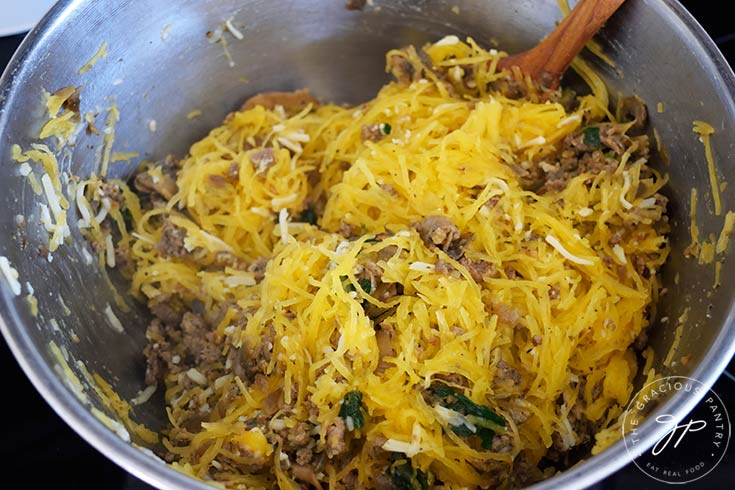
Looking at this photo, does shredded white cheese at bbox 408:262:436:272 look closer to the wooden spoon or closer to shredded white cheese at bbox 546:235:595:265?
shredded white cheese at bbox 546:235:595:265

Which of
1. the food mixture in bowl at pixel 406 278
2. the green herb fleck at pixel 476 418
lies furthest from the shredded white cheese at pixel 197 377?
the green herb fleck at pixel 476 418

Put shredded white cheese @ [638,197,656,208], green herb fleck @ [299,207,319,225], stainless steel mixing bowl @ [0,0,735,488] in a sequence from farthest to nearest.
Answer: green herb fleck @ [299,207,319,225], shredded white cheese @ [638,197,656,208], stainless steel mixing bowl @ [0,0,735,488]

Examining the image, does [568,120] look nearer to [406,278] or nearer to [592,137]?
[592,137]

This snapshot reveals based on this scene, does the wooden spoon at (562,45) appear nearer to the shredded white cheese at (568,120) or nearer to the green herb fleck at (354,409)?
the shredded white cheese at (568,120)

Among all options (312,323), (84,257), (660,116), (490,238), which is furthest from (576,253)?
(84,257)

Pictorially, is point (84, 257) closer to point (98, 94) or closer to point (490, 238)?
point (98, 94)

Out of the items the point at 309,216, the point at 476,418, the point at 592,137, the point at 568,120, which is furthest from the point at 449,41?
the point at 476,418

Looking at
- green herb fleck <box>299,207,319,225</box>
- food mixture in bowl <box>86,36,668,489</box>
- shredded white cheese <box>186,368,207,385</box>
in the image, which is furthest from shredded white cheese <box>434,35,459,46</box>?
shredded white cheese <box>186,368,207,385</box>
